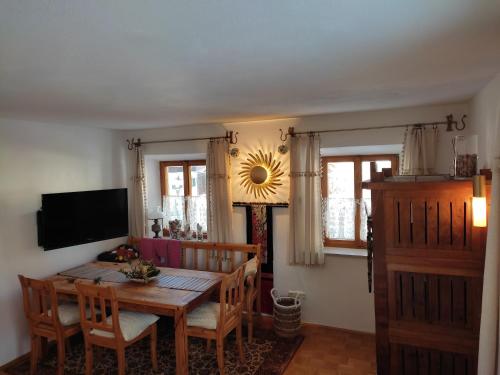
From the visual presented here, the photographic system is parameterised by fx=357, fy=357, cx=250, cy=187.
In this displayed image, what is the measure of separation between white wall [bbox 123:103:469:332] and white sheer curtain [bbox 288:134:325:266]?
157 millimetres

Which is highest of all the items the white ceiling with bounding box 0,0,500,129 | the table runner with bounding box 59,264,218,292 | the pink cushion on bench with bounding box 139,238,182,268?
the white ceiling with bounding box 0,0,500,129

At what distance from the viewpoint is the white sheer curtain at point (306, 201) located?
3.76 meters

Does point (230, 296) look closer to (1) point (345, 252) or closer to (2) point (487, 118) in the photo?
(1) point (345, 252)

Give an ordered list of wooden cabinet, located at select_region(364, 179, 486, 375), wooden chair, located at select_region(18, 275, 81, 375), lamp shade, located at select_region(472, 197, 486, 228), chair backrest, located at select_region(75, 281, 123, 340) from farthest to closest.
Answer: wooden chair, located at select_region(18, 275, 81, 375) < chair backrest, located at select_region(75, 281, 123, 340) < wooden cabinet, located at select_region(364, 179, 486, 375) < lamp shade, located at select_region(472, 197, 486, 228)

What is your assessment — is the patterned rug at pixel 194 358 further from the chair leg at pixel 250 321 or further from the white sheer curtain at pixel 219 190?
the white sheer curtain at pixel 219 190

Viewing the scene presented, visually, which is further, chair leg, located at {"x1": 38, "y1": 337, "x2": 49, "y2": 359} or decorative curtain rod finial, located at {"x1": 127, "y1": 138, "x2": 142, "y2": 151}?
decorative curtain rod finial, located at {"x1": 127, "y1": 138, "x2": 142, "y2": 151}

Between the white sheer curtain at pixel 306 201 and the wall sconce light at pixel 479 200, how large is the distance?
215 centimetres

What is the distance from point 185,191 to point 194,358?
7.46 ft

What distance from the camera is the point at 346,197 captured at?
4.12m

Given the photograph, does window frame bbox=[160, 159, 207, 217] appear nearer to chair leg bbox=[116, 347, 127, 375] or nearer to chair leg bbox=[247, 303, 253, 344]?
chair leg bbox=[247, 303, 253, 344]

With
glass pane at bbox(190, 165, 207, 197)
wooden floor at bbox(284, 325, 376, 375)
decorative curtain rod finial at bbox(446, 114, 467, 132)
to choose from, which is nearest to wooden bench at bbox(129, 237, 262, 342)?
wooden floor at bbox(284, 325, 376, 375)

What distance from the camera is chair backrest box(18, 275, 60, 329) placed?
119 inches

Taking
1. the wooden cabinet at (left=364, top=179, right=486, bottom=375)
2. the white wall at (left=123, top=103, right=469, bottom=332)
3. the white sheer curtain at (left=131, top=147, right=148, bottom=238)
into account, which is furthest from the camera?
the white sheer curtain at (left=131, top=147, right=148, bottom=238)

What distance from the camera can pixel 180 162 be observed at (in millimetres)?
5023
